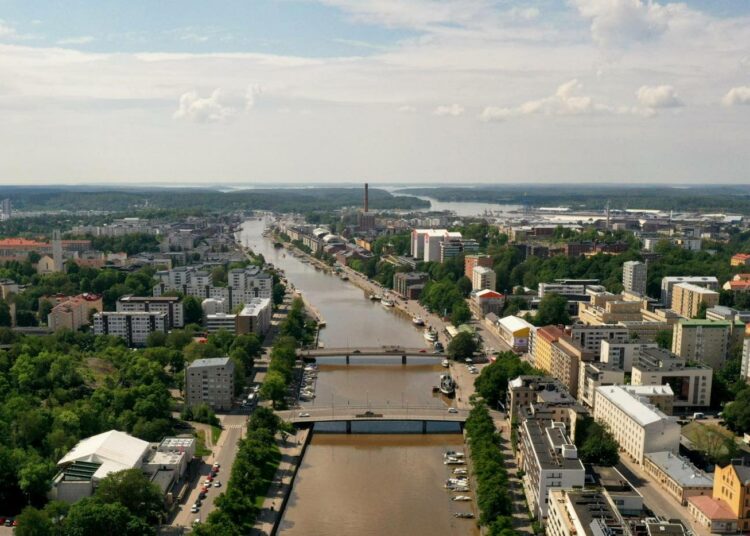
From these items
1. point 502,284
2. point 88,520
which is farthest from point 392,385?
point 502,284

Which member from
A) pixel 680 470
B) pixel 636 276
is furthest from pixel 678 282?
pixel 680 470

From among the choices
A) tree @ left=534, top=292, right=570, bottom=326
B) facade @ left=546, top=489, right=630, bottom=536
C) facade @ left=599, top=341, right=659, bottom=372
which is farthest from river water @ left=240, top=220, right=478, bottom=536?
facade @ left=599, top=341, right=659, bottom=372

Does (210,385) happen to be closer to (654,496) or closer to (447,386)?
(447,386)

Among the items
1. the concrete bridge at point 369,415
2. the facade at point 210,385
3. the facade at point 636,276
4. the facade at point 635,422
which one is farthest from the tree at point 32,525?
the facade at point 636,276

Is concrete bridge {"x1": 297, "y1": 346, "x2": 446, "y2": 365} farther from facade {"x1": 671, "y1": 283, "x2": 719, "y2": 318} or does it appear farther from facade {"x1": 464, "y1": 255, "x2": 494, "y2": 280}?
facade {"x1": 464, "y1": 255, "x2": 494, "y2": 280}

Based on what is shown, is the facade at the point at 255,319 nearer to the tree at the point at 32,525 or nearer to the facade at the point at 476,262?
the facade at the point at 476,262

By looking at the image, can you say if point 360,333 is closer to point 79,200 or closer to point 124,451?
point 124,451
